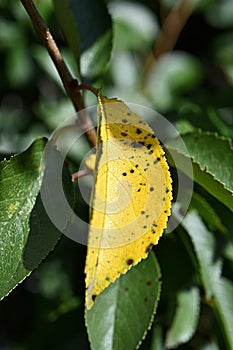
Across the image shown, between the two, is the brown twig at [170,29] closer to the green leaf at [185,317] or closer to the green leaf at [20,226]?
the green leaf at [185,317]

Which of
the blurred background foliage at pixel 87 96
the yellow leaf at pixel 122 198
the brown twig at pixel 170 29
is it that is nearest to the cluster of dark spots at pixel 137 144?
the yellow leaf at pixel 122 198

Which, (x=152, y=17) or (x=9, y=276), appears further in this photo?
(x=152, y=17)

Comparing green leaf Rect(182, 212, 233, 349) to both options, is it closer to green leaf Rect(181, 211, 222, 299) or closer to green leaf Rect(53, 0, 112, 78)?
green leaf Rect(181, 211, 222, 299)

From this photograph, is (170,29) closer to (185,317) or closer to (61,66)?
(185,317)

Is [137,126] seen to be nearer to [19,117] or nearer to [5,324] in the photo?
[19,117]

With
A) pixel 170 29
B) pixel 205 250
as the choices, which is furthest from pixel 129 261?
pixel 170 29

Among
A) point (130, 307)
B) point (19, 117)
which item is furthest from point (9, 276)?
point (19, 117)
